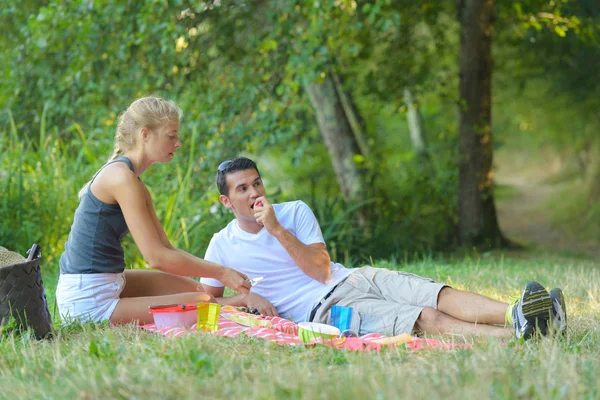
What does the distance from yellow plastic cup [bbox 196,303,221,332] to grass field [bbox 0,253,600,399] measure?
10.2 inches

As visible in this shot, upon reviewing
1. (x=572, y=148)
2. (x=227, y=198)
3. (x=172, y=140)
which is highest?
(x=172, y=140)

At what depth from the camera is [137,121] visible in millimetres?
4402

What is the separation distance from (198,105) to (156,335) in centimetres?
542

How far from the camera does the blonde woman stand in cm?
420

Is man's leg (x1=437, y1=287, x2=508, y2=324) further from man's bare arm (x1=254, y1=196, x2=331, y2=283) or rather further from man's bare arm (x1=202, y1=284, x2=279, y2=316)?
man's bare arm (x1=202, y1=284, x2=279, y2=316)

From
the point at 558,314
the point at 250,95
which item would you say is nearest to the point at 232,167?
the point at 558,314

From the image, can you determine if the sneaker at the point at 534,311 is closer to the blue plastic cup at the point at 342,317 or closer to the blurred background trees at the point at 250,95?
the blue plastic cup at the point at 342,317

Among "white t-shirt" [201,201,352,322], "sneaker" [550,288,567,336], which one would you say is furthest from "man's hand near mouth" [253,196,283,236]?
"sneaker" [550,288,567,336]

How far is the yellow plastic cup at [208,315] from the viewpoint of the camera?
3.95m

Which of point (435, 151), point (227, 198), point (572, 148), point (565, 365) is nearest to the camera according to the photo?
point (565, 365)

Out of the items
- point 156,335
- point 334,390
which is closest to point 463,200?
point 156,335

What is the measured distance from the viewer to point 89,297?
432cm

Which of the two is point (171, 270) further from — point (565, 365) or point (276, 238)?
point (565, 365)

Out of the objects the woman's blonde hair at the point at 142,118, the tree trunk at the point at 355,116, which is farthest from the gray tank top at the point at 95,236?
the tree trunk at the point at 355,116
